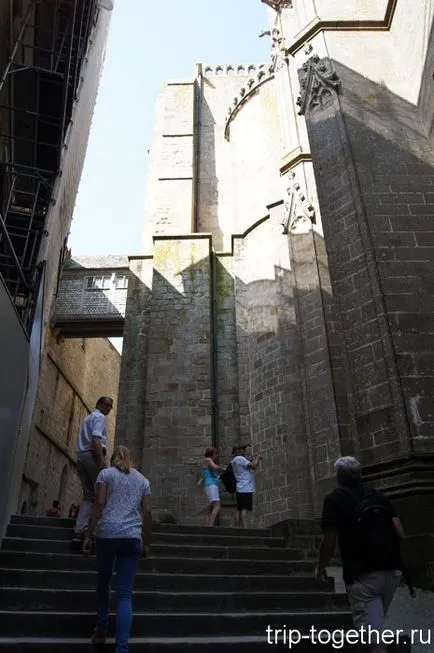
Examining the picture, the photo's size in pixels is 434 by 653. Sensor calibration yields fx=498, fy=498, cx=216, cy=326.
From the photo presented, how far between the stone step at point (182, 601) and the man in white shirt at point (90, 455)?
96 cm

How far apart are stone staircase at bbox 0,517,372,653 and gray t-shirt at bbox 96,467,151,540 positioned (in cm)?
77

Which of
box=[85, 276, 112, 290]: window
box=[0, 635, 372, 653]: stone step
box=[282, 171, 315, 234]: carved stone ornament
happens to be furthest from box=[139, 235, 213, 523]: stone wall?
box=[0, 635, 372, 653]: stone step

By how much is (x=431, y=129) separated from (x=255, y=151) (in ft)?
29.9

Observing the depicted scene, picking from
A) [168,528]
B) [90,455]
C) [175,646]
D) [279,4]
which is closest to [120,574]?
[175,646]

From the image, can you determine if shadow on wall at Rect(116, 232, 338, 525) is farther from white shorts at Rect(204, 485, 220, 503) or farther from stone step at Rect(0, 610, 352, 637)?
stone step at Rect(0, 610, 352, 637)

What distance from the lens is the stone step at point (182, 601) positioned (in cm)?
391

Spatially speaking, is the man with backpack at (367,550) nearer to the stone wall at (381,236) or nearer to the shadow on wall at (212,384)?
the stone wall at (381,236)

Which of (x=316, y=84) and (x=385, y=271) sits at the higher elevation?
(x=316, y=84)

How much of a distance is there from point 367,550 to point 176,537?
10.8 ft

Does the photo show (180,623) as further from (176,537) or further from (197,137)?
(197,137)

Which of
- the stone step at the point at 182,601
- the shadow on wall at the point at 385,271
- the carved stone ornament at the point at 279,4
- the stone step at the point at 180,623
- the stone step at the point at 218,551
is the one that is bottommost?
the stone step at the point at 180,623

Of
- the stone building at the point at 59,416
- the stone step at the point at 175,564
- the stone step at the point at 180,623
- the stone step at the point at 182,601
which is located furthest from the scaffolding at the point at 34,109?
the stone building at the point at 59,416

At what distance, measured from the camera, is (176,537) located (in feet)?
18.4

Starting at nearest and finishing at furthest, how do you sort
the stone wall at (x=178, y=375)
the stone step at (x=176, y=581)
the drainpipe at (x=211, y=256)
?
the stone step at (x=176, y=581) < the stone wall at (x=178, y=375) < the drainpipe at (x=211, y=256)
